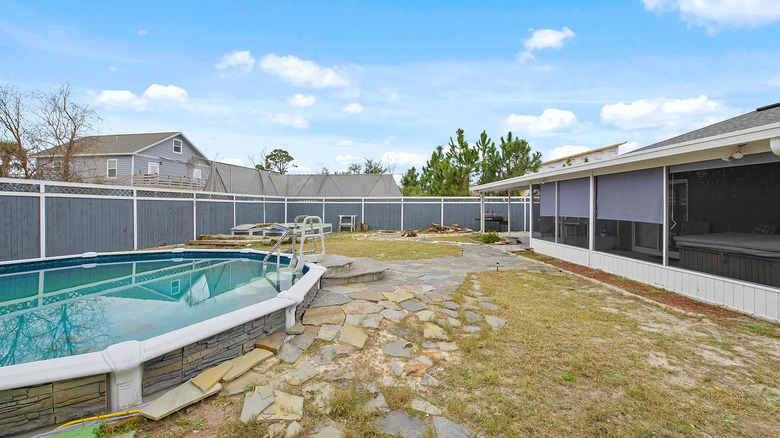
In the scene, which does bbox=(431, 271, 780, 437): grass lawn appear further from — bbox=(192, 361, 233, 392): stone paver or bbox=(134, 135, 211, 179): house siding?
bbox=(134, 135, 211, 179): house siding

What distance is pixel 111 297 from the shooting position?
4672 mm

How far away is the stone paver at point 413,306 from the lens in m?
3.92

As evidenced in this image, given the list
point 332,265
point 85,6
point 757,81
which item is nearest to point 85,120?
point 85,6

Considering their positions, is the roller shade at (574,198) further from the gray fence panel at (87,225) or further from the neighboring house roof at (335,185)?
the gray fence panel at (87,225)

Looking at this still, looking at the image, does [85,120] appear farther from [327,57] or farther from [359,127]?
[359,127]

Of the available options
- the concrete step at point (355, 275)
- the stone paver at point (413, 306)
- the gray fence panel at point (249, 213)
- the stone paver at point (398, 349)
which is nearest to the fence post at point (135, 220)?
the gray fence panel at point (249, 213)

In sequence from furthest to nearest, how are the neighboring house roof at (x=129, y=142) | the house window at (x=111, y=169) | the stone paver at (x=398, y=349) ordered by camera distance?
1. the house window at (x=111, y=169)
2. the neighboring house roof at (x=129, y=142)
3. the stone paver at (x=398, y=349)

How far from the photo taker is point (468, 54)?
39.0ft

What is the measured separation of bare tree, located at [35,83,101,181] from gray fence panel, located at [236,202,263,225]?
255 inches

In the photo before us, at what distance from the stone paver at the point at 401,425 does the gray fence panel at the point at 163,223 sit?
31.1ft

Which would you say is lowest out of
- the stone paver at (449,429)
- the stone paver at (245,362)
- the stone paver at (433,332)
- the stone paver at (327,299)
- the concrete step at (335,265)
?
the stone paver at (449,429)

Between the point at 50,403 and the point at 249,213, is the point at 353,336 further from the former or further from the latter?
the point at 249,213

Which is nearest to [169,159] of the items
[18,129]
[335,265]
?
[18,129]

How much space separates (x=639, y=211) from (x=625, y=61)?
7.49 metres
